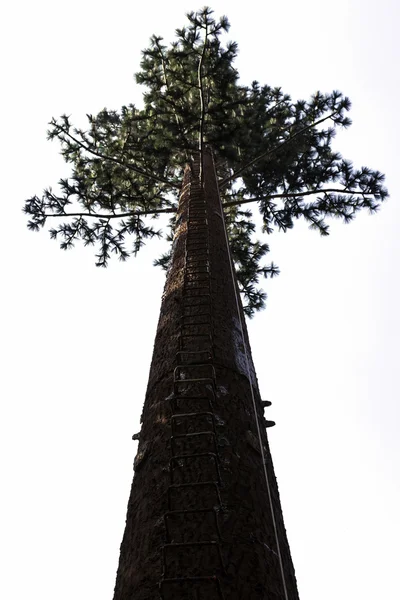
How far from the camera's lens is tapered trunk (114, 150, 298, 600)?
1633 mm

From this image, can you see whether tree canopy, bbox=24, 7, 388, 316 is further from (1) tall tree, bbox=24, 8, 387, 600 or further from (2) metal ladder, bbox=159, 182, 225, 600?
(2) metal ladder, bbox=159, 182, 225, 600

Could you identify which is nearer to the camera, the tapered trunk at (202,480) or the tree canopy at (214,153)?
the tapered trunk at (202,480)

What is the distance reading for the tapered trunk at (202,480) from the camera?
5.36 feet

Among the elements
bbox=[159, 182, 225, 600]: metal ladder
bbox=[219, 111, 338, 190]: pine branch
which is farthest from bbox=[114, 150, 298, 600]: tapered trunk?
bbox=[219, 111, 338, 190]: pine branch

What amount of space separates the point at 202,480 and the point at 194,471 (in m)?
0.06

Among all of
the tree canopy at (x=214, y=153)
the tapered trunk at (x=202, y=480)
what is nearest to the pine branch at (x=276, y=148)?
the tree canopy at (x=214, y=153)

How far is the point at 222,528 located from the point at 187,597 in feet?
1.02

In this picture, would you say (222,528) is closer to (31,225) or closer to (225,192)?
(31,225)

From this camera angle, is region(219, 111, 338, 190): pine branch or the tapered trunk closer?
the tapered trunk

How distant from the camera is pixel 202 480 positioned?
1954 mm

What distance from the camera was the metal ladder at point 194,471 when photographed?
1585 millimetres

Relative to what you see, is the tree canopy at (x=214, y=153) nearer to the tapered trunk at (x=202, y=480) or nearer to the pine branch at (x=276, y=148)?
the pine branch at (x=276, y=148)

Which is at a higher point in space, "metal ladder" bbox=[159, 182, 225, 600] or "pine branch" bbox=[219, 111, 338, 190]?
"pine branch" bbox=[219, 111, 338, 190]

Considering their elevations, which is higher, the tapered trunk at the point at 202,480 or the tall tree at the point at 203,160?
the tall tree at the point at 203,160
